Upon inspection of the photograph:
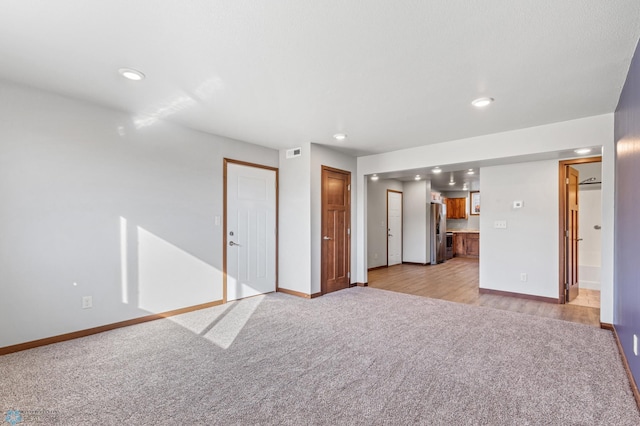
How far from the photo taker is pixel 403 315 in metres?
3.98

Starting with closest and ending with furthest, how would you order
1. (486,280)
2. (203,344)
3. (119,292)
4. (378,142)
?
(203,344)
(119,292)
(378,142)
(486,280)

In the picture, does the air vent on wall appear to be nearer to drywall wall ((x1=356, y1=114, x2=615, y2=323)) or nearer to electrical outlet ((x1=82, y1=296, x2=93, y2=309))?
drywall wall ((x1=356, y1=114, x2=615, y2=323))

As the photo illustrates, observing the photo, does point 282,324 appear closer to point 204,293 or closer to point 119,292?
point 204,293

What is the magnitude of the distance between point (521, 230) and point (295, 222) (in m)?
3.49

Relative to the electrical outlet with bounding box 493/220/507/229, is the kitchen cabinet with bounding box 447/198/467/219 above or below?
above

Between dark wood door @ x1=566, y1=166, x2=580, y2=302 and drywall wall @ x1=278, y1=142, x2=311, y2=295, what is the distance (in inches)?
150

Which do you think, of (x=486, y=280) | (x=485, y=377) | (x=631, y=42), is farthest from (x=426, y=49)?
(x=486, y=280)

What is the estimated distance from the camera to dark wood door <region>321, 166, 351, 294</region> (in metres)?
5.14

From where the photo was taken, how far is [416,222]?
859 cm

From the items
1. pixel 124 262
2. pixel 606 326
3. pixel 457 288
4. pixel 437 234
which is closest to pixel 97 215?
pixel 124 262

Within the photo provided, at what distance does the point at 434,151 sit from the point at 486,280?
2295mm

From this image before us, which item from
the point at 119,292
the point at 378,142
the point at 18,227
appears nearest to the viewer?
the point at 18,227

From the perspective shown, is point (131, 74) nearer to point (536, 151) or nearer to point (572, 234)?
point (536, 151)

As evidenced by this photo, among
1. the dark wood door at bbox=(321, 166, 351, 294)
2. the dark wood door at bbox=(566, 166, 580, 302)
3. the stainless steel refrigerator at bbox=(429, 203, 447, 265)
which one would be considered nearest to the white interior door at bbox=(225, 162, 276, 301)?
the dark wood door at bbox=(321, 166, 351, 294)
